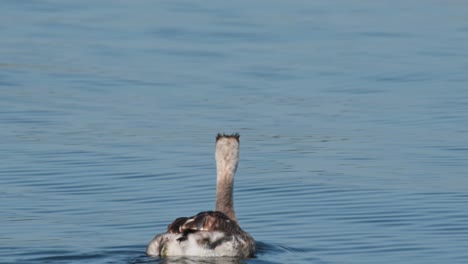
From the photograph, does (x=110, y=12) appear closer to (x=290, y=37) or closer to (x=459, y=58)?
(x=290, y=37)

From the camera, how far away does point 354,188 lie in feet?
62.0

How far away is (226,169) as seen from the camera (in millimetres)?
15719

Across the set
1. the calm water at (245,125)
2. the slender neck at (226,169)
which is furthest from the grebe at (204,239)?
the slender neck at (226,169)

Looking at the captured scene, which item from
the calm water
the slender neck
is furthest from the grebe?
the slender neck

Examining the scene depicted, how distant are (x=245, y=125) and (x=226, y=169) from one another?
7508mm

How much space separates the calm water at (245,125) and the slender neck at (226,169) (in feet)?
2.19

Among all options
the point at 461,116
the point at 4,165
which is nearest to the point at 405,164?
the point at 461,116

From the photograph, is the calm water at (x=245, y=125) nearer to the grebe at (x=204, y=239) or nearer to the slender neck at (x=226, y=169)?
the grebe at (x=204, y=239)

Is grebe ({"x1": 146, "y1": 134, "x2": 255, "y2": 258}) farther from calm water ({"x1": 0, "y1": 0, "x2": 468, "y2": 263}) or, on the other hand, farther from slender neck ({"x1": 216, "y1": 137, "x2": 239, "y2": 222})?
slender neck ({"x1": 216, "y1": 137, "x2": 239, "y2": 222})

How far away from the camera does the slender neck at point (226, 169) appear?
15.6 meters

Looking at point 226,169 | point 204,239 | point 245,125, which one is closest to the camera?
point 204,239

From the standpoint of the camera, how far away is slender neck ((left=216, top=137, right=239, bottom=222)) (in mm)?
15648

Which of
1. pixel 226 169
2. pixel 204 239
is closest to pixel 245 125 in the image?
pixel 226 169

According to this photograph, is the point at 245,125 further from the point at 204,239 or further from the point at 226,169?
the point at 204,239
